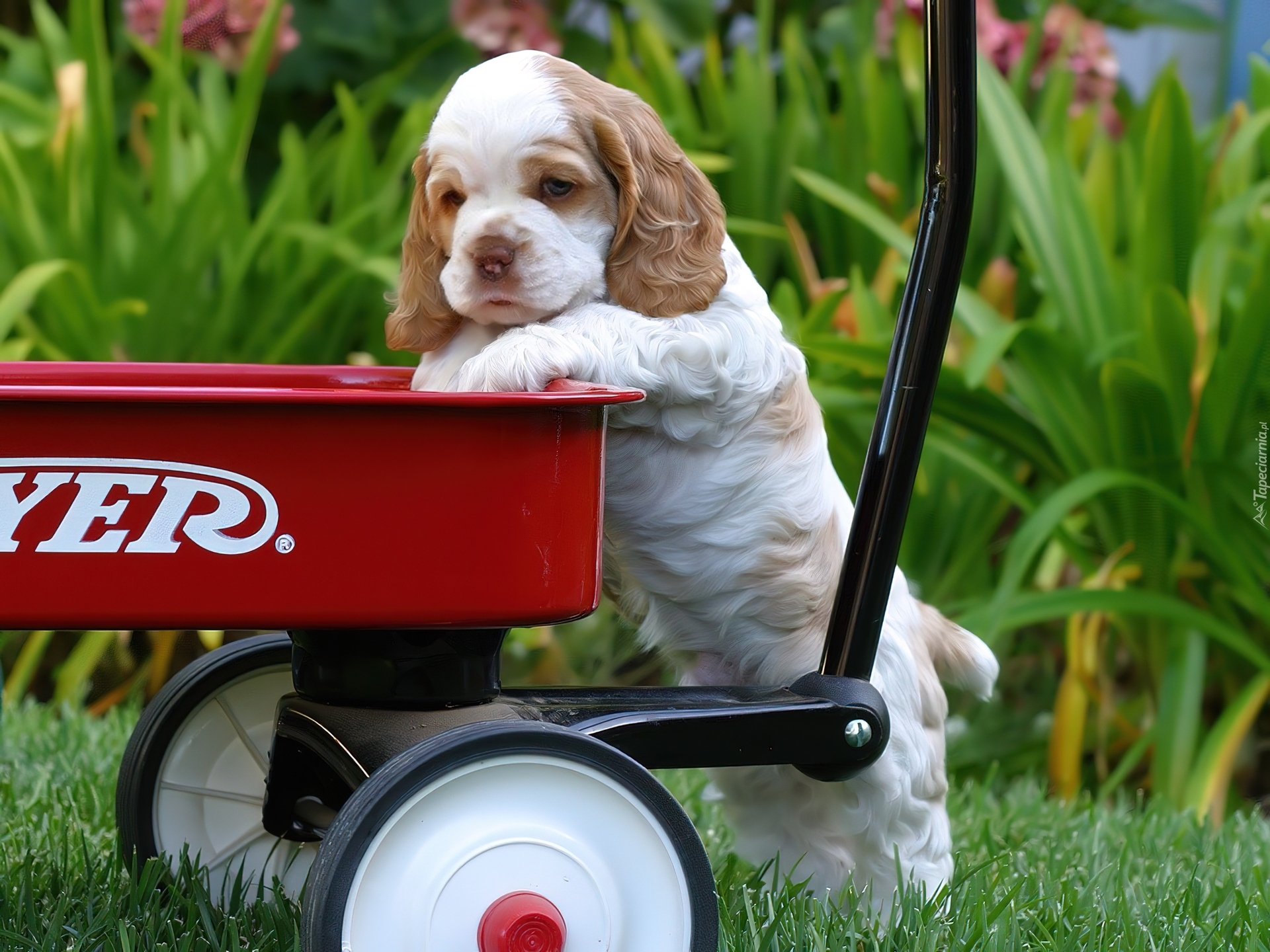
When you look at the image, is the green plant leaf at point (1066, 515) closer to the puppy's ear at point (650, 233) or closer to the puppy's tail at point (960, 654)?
the puppy's tail at point (960, 654)

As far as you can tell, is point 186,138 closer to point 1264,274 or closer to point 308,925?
point 1264,274

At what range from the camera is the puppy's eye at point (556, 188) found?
4.77 feet

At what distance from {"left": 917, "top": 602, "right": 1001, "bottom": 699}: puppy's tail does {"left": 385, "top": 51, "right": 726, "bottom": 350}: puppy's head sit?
525 millimetres

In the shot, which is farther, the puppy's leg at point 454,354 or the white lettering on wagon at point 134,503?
the puppy's leg at point 454,354

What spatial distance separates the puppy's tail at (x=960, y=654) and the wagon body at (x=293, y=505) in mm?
573

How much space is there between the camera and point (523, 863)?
129cm

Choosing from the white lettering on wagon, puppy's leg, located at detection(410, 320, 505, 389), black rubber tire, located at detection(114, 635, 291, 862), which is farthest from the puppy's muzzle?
black rubber tire, located at detection(114, 635, 291, 862)

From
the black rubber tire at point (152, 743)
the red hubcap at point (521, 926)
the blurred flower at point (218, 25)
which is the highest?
the blurred flower at point (218, 25)

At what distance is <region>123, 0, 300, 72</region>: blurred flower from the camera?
3160 mm

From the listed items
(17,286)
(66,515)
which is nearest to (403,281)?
(66,515)

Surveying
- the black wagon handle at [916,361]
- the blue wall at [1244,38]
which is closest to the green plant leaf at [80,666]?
the black wagon handle at [916,361]

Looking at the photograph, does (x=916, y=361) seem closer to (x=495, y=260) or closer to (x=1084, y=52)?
(x=495, y=260)

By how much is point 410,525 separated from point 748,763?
1.41 ft

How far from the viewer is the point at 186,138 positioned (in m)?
3.54
